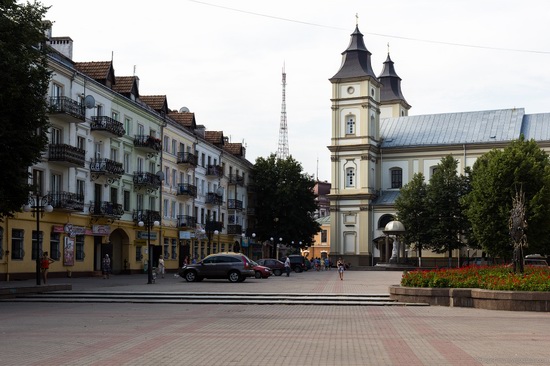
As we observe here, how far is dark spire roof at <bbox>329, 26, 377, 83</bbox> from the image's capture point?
293ft

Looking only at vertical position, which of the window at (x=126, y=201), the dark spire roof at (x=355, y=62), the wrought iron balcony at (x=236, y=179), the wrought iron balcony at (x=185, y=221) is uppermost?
the dark spire roof at (x=355, y=62)

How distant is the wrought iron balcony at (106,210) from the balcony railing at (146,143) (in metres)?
6.51

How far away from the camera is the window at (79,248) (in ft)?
154

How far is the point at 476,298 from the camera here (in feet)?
78.9

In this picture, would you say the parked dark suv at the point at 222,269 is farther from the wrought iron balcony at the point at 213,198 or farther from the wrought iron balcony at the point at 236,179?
the wrought iron balcony at the point at 236,179

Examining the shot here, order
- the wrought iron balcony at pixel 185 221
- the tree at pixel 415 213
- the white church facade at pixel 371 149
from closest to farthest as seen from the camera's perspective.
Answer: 1. the wrought iron balcony at pixel 185 221
2. the tree at pixel 415 213
3. the white church facade at pixel 371 149

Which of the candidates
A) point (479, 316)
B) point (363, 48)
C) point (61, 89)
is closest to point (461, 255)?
point (363, 48)

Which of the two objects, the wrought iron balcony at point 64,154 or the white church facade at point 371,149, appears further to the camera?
the white church facade at point 371,149

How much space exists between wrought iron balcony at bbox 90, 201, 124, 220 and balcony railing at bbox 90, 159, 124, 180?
5.97ft

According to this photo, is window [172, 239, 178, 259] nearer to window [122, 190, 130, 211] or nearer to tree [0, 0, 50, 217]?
window [122, 190, 130, 211]

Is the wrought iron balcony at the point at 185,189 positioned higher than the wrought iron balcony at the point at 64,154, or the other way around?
the wrought iron balcony at the point at 64,154

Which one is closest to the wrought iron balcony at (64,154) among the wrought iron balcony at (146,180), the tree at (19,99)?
the wrought iron balcony at (146,180)

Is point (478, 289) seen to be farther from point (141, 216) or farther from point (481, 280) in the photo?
point (141, 216)

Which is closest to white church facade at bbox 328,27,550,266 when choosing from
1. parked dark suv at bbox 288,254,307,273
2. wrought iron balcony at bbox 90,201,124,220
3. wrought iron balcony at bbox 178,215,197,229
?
parked dark suv at bbox 288,254,307,273
